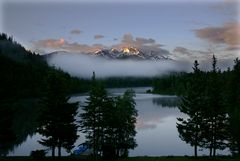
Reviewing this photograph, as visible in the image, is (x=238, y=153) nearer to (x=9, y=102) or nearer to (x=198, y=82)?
(x=198, y=82)

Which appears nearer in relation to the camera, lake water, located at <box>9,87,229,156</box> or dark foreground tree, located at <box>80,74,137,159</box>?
dark foreground tree, located at <box>80,74,137,159</box>

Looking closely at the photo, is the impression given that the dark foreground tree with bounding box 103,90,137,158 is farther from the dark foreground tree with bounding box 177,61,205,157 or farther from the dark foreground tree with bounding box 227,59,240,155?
the dark foreground tree with bounding box 227,59,240,155

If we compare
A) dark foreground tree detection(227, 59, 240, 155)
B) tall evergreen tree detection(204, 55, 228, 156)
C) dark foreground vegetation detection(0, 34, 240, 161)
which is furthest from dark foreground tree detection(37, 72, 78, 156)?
dark foreground tree detection(227, 59, 240, 155)

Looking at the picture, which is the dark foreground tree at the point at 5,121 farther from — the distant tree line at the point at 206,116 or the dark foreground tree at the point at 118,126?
the distant tree line at the point at 206,116

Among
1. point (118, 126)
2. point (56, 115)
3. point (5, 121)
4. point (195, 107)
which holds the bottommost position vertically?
point (118, 126)

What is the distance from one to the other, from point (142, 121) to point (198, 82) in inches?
2353

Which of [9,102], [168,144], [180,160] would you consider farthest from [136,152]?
[9,102]

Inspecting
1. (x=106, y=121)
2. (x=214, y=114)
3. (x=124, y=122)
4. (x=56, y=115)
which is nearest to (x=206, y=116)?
(x=214, y=114)

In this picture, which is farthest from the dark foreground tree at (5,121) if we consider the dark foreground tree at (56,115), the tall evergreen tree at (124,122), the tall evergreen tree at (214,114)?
the tall evergreen tree at (214,114)

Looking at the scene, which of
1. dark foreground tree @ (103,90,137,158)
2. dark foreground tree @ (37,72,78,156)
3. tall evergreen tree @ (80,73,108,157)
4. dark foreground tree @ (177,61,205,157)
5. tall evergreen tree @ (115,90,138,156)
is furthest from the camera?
tall evergreen tree @ (115,90,138,156)

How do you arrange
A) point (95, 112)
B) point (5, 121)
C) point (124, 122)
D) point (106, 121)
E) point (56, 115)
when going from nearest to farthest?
point (5, 121) → point (56, 115) → point (95, 112) → point (106, 121) → point (124, 122)

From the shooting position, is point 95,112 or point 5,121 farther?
point 95,112

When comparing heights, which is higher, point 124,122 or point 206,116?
point 206,116

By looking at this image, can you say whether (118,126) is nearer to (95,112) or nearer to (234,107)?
(95,112)
